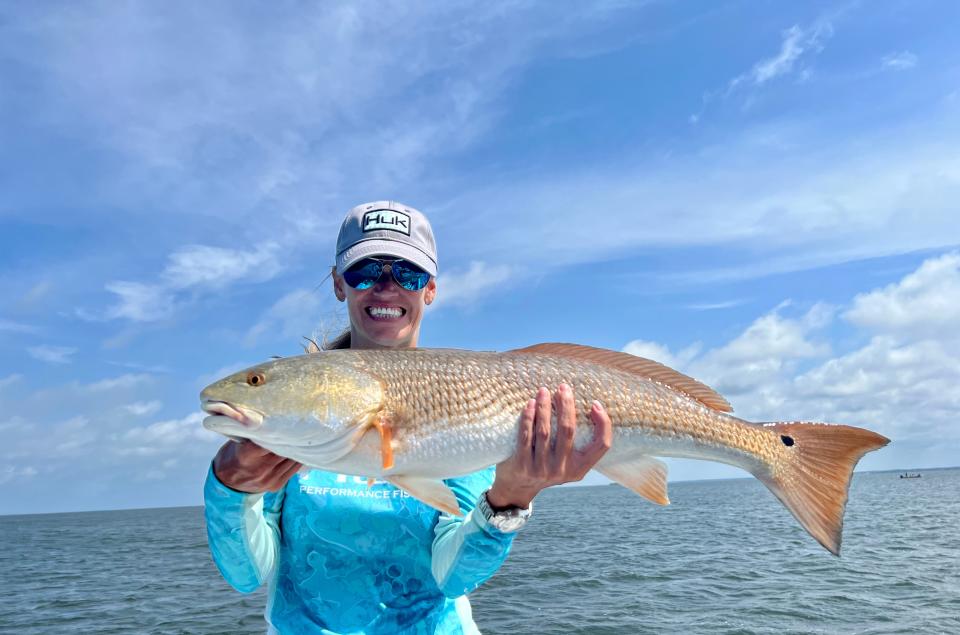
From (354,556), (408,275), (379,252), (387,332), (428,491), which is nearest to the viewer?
(428,491)

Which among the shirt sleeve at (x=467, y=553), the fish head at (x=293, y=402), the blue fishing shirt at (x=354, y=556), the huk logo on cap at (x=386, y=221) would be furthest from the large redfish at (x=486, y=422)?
the huk logo on cap at (x=386, y=221)

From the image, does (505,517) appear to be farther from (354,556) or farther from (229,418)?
(229,418)

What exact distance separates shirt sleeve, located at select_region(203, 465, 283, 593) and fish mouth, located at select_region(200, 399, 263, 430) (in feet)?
0.87

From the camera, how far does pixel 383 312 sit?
4.05m

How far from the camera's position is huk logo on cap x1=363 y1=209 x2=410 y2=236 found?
3977mm

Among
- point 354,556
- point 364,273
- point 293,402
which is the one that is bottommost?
point 354,556

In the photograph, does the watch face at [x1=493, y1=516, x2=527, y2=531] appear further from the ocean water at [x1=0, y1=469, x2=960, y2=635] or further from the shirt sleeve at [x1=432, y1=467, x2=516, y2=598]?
the ocean water at [x1=0, y1=469, x2=960, y2=635]

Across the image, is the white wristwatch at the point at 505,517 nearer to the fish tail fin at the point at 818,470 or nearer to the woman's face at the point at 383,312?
the woman's face at the point at 383,312

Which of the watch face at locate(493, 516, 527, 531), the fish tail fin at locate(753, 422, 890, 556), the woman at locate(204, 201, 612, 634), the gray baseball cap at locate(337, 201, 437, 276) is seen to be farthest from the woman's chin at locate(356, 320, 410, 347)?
the fish tail fin at locate(753, 422, 890, 556)

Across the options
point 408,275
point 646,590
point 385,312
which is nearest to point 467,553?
point 385,312

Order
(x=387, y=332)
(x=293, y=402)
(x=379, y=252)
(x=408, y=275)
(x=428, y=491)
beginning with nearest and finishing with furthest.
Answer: (x=428, y=491) < (x=293, y=402) < (x=379, y=252) < (x=408, y=275) < (x=387, y=332)

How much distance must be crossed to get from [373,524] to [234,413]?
99cm

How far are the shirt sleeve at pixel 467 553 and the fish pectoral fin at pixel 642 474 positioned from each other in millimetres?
A: 706

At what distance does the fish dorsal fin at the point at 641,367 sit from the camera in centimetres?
392
